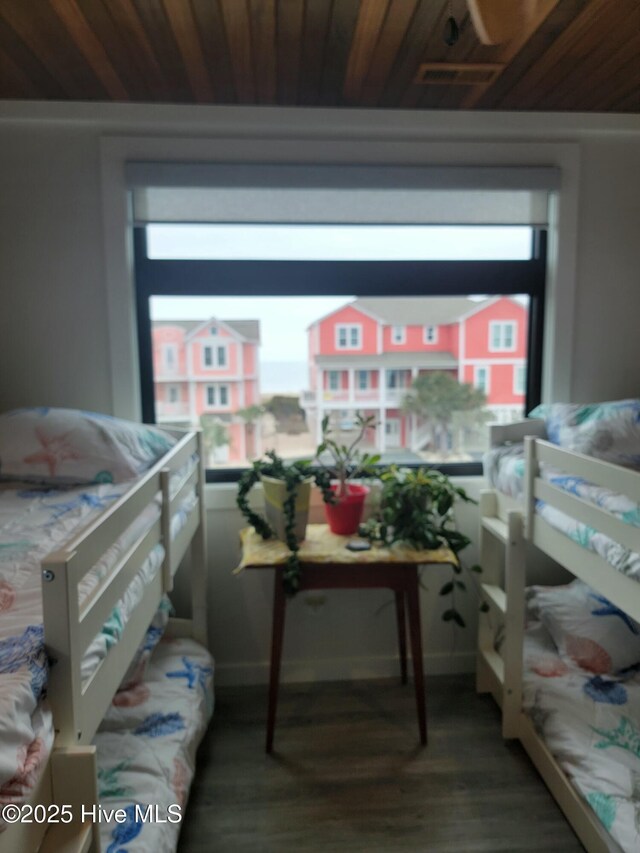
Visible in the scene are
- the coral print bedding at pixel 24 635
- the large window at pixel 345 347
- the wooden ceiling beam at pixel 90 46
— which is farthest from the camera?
the large window at pixel 345 347

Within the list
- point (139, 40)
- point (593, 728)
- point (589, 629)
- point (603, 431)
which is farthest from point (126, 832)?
point (139, 40)

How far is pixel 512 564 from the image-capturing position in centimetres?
188

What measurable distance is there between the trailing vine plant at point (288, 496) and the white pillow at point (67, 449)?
0.35 m

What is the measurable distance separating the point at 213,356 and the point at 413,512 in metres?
1.03

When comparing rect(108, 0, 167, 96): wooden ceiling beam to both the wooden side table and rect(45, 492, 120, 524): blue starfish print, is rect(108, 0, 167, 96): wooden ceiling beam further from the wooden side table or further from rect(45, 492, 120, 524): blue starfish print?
the wooden side table

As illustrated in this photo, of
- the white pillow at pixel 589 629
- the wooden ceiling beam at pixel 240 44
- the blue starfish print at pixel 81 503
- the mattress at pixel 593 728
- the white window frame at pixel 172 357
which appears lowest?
the mattress at pixel 593 728

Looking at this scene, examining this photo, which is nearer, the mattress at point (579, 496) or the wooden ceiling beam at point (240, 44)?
the mattress at point (579, 496)

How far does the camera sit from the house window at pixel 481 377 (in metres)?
2.43

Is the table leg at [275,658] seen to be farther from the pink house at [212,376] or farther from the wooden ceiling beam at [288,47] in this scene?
the wooden ceiling beam at [288,47]

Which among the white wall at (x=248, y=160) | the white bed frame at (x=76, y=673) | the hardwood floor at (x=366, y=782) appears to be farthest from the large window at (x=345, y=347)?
the white bed frame at (x=76, y=673)

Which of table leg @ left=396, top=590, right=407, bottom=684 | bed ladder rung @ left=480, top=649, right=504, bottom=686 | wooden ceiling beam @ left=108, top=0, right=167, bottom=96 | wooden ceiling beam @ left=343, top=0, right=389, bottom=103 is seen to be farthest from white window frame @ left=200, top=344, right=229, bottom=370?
bed ladder rung @ left=480, top=649, right=504, bottom=686

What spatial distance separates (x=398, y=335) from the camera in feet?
7.88

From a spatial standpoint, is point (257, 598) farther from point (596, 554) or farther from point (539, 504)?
point (596, 554)

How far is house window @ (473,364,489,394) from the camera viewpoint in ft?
7.97
